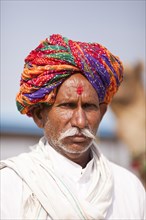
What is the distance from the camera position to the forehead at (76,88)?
3008mm

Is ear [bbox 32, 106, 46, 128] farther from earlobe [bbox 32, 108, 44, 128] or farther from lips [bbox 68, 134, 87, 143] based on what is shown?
lips [bbox 68, 134, 87, 143]

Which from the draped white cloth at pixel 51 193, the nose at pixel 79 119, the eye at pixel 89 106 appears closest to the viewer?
the draped white cloth at pixel 51 193

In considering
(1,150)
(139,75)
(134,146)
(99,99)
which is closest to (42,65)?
(99,99)

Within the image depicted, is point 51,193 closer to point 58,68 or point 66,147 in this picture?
point 66,147

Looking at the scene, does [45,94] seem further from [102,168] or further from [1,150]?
[1,150]

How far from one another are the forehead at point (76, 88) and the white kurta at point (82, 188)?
1.27 feet

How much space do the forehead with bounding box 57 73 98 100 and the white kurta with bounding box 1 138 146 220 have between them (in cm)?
39

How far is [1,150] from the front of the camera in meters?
16.8

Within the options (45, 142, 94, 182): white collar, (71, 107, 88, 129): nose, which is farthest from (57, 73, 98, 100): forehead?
(45, 142, 94, 182): white collar

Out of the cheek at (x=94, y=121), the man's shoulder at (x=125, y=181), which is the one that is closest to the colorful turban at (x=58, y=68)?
the cheek at (x=94, y=121)

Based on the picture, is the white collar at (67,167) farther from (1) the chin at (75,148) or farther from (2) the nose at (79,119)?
(2) the nose at (79,119)

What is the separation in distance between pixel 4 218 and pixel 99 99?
0.98 meters

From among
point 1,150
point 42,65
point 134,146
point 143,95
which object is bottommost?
point 1,150

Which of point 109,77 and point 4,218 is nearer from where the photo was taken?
point 4,218
